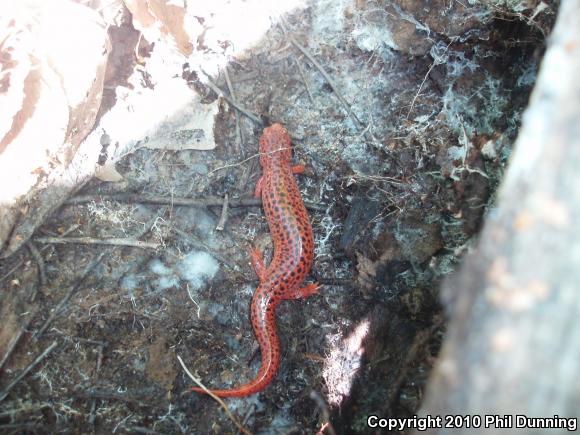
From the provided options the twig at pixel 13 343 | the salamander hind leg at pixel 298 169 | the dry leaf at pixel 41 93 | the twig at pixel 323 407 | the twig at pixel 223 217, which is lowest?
the twig at pixel 323 407

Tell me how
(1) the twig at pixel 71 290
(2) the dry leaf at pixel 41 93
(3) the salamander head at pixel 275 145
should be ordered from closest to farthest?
(2) the dry leaf at pixel 41 93, (1) the twig at pixel 71 290, (3) the salamander head at pixel 275 145

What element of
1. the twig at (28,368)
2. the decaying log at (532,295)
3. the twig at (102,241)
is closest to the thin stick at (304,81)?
the twig at (102,241)

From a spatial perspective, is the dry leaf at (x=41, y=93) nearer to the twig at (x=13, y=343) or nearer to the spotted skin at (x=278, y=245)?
the twig at (x=13, y=343)

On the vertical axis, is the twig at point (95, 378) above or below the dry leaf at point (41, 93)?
below

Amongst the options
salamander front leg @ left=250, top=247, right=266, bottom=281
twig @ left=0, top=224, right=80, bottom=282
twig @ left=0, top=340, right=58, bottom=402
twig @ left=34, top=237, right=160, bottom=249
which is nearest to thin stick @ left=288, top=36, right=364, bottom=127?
salamander front leg @ left=250, top=247, right=266, bottom=281

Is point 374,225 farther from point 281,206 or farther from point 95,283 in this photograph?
point 95,283

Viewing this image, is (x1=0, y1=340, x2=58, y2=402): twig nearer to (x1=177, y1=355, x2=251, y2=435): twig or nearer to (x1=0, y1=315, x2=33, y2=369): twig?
(x1=0, y1=315, x2=33, y2=369): twig
